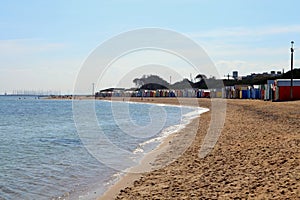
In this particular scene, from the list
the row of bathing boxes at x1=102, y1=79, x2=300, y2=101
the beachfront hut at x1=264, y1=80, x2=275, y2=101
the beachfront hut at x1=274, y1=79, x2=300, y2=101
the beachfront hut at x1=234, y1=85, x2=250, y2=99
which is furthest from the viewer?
the beachfront hut at x1=234, y1=85, x2=250, y2=99

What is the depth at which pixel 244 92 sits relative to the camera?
2874 inches

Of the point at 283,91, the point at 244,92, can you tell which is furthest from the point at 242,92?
the point at 283,91

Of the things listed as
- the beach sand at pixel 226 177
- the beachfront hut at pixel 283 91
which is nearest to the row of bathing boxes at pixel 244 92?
the beachfront hut at pixel 283 91

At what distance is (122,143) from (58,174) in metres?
7.61

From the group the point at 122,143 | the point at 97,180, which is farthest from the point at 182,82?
the point at 97,180

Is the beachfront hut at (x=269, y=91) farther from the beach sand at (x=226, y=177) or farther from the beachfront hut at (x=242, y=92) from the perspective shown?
the beach sand at (x=226, y=177)

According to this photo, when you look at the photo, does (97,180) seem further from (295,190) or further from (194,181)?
(295,190)

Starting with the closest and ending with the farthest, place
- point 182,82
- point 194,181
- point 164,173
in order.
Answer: point 194,181
point 164,173
point 182,82

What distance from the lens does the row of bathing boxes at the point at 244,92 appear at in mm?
48875

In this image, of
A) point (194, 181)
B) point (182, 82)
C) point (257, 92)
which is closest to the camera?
point (194, 181)

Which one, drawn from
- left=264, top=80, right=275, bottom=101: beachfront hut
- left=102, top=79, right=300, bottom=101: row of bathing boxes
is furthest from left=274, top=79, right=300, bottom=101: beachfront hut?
left=264, top=80, right=275, bottom=101: beachfront hut

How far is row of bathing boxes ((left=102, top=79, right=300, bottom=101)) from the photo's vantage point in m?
48.9

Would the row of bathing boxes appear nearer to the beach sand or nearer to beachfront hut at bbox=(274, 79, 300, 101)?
beachfront hut at bbox=(274, 79, 300, 101)

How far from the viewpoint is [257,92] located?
64938mm
